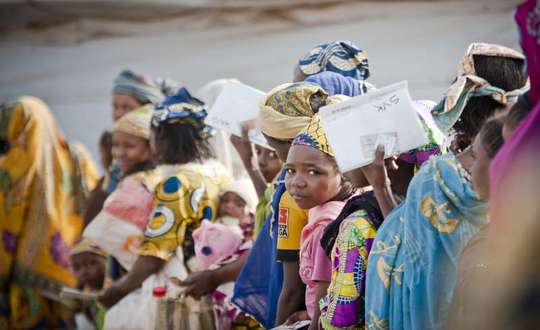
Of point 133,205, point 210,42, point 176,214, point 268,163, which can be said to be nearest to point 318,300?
point 268,163

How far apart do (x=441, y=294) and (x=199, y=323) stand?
2.24 m

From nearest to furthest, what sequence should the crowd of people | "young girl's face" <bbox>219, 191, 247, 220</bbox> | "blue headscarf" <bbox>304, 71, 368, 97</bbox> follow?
the crowd of people → "blue headscarf" <bbox>304, 71, 368, 97</bbox> → "young girl's face" <bbox>219, 191, 247, 220</bbox>

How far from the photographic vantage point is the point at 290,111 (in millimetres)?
4344

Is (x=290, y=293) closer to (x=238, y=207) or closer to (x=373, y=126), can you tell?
(x=373, y=126)

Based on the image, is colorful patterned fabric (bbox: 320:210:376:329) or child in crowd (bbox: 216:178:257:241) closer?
colorful patterned fabric (bbox: 320:210:376:329)

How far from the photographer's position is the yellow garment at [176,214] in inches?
221

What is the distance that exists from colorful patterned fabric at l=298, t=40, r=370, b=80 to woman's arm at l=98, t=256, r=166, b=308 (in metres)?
1.35

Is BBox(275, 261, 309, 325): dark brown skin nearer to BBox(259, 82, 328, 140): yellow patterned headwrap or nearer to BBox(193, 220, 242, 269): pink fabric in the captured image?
BBox(259, 82, 328, 140): yellow patterned headwrap

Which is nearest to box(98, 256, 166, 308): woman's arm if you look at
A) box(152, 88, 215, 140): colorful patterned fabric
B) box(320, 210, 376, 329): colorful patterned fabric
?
box(152, 88, 215, 140): colorful patterned fabric

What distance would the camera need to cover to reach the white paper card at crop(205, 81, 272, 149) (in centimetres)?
508

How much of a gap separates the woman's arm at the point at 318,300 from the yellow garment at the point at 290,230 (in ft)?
0.96

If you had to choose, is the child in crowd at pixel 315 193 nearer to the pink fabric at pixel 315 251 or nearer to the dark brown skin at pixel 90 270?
the pink fabric at pixel 315 251

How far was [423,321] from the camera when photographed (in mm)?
3395

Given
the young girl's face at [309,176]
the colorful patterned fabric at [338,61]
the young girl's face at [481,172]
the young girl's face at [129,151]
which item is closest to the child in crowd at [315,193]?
the young girl's face at [309,176]
